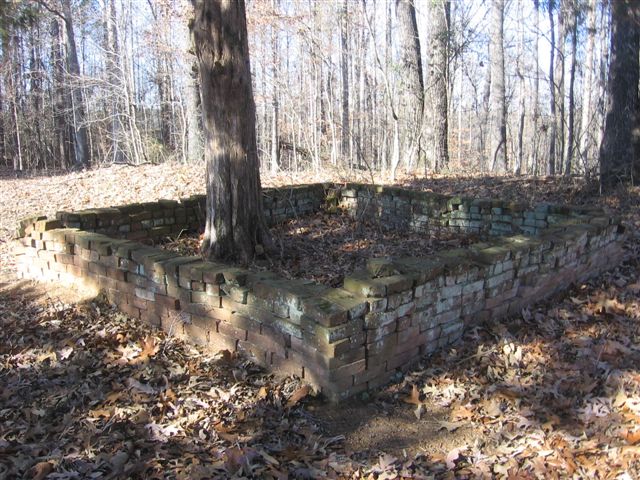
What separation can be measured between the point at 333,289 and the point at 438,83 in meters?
10.3

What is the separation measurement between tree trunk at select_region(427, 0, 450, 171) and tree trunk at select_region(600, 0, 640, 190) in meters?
4.58

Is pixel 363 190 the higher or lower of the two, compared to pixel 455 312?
higher

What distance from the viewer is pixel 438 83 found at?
42.1ft

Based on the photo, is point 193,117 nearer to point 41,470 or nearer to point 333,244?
point 333,244

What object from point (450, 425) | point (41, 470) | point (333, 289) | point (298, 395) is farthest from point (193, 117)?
point (450, 425)

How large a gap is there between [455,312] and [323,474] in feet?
6.55

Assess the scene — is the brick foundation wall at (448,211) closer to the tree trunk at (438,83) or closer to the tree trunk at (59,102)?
the tree trunk at (438,83)

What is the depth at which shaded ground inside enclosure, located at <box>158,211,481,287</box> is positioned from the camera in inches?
234

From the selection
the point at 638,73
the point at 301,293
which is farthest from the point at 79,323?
the point at 638,73

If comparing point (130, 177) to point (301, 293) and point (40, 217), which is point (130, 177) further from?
point (301, 293)

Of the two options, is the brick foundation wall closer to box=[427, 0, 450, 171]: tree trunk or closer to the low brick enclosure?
the low brick enclosure

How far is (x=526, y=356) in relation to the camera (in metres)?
4.09

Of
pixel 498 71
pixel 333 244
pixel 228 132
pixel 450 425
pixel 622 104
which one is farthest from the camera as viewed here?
pixel 498 71

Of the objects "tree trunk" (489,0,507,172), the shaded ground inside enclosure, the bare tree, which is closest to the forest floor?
the shaded ground inside enclosure
